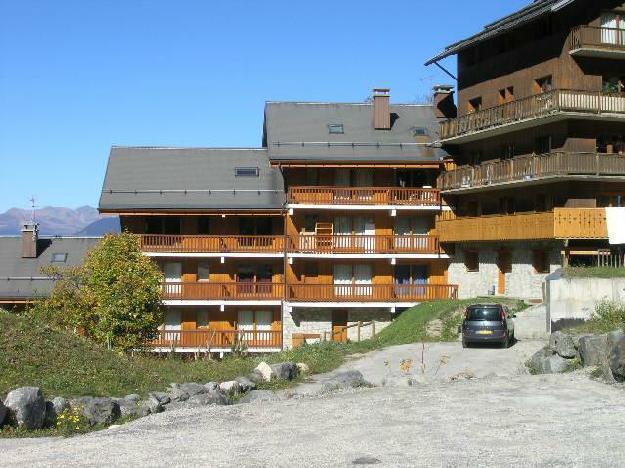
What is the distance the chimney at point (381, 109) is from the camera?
5366 centimetres

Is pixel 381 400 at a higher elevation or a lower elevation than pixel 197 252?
lower

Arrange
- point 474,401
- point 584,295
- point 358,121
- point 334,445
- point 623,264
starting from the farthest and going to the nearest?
1. point 358,121
2. point 623,264
3. point 584,295
4. point 474,401
5. point 334,445

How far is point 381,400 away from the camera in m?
22.0

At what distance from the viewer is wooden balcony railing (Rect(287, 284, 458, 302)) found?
49.4 meters

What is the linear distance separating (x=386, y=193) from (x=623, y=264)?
14399mm

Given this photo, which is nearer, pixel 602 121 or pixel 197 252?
pixel 602 121

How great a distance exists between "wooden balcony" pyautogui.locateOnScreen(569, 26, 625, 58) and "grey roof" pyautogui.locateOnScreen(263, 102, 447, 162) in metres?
11.0

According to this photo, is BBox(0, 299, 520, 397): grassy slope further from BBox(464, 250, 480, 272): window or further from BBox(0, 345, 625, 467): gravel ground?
BBox(464, 250, 480, 272): window

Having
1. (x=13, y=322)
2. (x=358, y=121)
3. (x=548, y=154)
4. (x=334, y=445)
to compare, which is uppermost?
(x=358, y=121)

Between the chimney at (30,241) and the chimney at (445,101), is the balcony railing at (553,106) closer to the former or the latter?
the chimney at (445,101)

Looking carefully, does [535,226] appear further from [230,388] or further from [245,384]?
[230,388]

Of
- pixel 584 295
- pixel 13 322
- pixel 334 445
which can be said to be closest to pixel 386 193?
pixel 584 295

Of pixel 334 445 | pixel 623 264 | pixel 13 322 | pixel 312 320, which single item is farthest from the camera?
pixel 312 320

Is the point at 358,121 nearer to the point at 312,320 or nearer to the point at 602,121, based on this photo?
the point at 312,320
